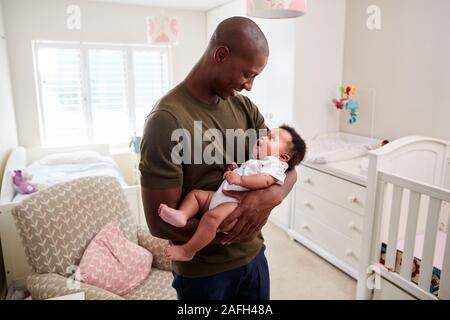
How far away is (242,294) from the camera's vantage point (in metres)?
1.02

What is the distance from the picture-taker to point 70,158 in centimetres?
364

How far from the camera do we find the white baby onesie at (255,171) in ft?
2.81

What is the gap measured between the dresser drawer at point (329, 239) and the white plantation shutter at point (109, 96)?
8.63 ft

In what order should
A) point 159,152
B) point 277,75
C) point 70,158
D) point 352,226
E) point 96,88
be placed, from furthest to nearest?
point 96,88, point 70,158, point 277,75, point 352,226, point 159,152

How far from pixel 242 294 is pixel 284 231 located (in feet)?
7.85

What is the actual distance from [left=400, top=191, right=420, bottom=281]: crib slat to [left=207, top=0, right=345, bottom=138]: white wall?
4.96ft

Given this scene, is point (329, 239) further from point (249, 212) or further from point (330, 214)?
point (249, 212)

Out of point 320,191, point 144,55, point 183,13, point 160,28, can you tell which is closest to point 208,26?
point 183,13

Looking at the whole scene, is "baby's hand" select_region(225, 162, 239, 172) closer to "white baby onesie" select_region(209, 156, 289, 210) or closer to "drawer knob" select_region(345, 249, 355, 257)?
"white baby onesie" select_region(209, 156, 289, 210)

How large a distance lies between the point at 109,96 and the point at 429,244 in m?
3.82

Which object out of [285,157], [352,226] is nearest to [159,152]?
[285,157]

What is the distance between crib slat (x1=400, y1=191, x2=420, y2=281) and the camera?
1733 millimetres
